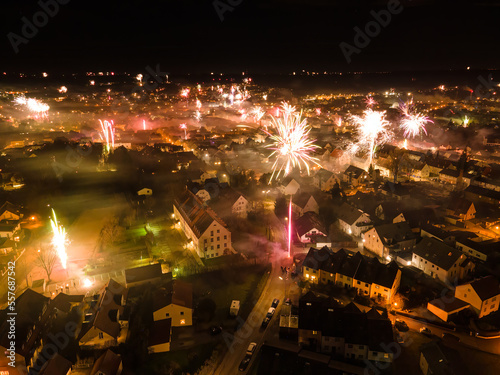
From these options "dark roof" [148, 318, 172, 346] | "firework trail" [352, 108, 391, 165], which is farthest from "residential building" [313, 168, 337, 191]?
"dark roof" [148, 318, 172, 346]

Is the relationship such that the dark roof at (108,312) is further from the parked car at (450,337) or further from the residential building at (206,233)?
the parked car at (450,337)

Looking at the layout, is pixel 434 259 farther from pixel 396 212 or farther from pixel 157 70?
pixel 157 70

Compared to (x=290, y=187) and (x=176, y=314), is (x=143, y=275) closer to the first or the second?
(x=176, y=314)

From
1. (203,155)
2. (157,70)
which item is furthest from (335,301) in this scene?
(157,70)

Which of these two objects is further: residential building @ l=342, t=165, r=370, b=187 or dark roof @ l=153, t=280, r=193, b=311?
residential building @ l=342, t=165, r=370, b=187

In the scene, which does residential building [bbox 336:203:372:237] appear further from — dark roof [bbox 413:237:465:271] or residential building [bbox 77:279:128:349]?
residential building [bbox 77:279:128:349]

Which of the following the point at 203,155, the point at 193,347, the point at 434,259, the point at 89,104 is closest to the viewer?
the point at 193,347
